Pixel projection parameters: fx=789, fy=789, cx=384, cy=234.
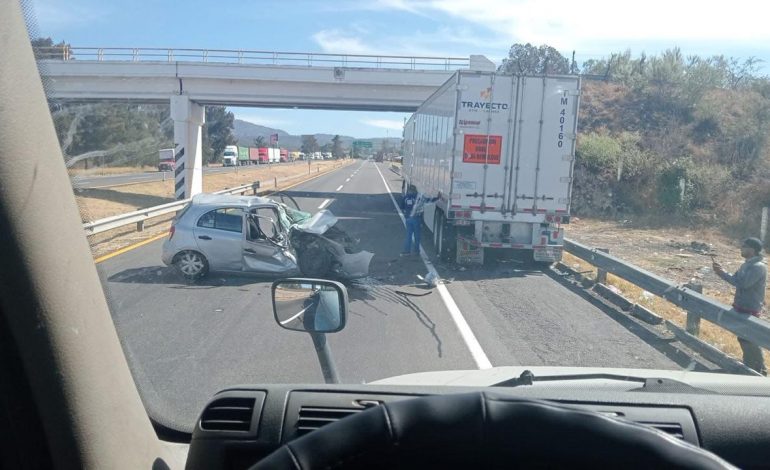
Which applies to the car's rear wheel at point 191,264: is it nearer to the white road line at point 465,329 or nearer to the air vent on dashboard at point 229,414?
the white road line at point 465,329

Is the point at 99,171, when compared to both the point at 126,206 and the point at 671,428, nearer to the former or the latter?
the point at 671,428

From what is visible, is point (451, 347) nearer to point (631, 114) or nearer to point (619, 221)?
point (619, 221)

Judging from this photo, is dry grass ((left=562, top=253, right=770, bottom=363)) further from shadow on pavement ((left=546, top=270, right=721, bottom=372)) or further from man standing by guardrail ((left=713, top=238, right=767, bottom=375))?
man standing by guardrail ((left=713, top=238, right=767, bottom=375))

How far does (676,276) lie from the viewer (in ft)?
41.2

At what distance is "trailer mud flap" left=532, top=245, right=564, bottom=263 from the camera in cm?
1617

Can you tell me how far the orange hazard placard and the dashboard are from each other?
13351mm

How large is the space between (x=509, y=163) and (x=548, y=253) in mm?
2027

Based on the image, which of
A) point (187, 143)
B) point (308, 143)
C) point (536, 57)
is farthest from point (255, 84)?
point (308, 143)

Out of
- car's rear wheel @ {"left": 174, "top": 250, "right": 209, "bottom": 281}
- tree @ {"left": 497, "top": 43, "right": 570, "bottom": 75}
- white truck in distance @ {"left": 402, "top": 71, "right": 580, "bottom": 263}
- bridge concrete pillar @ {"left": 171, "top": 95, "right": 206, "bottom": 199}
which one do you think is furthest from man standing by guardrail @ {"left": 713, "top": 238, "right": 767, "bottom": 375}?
tree @ {"left": 497, "top": 43, "right": 570, "bottom": 75}

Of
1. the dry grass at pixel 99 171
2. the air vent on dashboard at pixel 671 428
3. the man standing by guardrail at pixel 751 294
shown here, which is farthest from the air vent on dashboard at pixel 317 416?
the man standing by guardrail at pixel 751 294

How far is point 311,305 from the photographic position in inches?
169

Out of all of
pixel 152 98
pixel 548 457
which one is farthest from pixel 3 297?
pixel 152 98

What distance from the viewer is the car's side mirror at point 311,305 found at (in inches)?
164

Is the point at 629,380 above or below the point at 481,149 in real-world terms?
below
